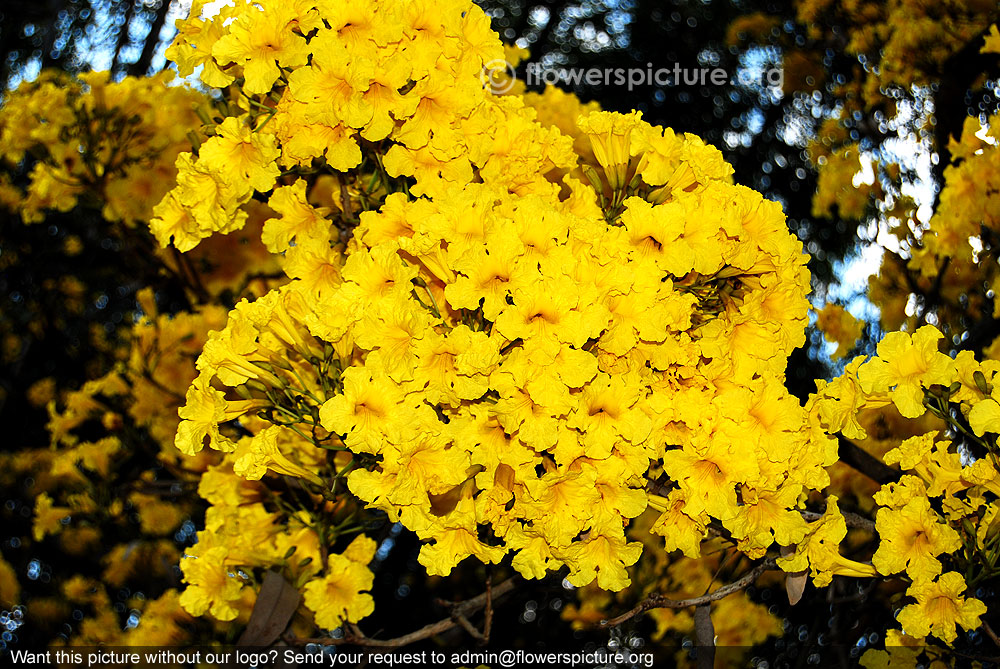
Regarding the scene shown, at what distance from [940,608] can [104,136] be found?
3.77 metres

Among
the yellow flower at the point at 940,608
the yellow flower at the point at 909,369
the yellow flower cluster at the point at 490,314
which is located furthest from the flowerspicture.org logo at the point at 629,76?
the yellow flower at the point at 940,608

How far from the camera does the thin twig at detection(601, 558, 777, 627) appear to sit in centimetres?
196

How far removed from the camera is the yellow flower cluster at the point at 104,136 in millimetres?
3832

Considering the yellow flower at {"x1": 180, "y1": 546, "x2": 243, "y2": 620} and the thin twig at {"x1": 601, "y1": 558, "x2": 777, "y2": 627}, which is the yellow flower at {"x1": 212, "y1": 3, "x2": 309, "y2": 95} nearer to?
the yellow flower at {"x1": 180, "y1": 546, "x2": 243, "y2": 620}

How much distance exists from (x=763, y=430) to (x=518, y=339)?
21.3 inches

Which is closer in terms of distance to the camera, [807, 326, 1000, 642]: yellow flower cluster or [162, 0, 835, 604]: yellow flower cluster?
[162, 0, 835, 604]: yellow flower cluster

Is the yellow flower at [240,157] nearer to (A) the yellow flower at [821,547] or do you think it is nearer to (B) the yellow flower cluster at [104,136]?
(A) the yellow flower at [821,547]

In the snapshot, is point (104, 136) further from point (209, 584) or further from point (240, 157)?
point (209, 584)

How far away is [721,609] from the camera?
4.27m

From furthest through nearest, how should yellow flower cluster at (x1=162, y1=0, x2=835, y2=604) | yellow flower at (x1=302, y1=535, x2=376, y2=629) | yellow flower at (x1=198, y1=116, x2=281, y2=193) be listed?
yellow flower at (x1=302, y1=535, x2=376, y2=629) → yellow flower at (x1=198, y1=116, x2=281, y2=193) → yellow flower cluster at (x1=162, y1=0, x2=835, y2=604)

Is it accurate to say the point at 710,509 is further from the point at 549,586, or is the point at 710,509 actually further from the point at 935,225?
the point at 935,225

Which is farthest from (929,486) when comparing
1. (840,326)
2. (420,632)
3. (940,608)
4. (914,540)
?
(840,326)

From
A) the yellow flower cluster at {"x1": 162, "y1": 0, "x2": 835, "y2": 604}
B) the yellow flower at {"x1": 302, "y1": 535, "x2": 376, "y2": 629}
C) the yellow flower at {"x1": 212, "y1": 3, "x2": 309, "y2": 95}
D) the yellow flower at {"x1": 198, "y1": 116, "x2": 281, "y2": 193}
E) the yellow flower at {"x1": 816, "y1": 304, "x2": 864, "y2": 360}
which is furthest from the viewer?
the yellow flower at {"x1": 816, "y1": 304, "x2": 864, "y2": 360}

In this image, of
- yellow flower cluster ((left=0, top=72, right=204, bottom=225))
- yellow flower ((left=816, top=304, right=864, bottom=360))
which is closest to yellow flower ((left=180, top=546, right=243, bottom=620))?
yellow flower cluster ((left=0, top=72, right=204, bottom=225))
